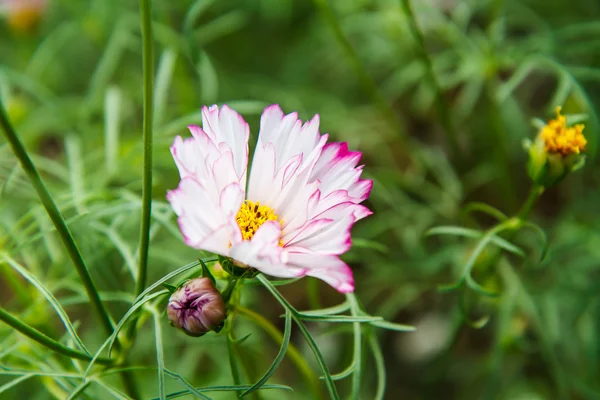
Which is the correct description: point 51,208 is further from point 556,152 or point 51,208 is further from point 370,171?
point 370,171

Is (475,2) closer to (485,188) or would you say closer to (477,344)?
(485,188)

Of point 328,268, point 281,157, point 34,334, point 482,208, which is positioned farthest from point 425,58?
point 34,334

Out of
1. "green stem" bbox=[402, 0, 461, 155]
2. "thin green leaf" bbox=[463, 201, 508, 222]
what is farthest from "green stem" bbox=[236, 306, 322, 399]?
"green stem" bbox=[402, 0, 461, 155]

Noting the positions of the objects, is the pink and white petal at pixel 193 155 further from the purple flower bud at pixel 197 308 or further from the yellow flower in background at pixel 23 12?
the yellow flower in background at pixel 23 12

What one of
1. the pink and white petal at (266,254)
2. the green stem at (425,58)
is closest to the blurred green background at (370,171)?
the green stem at (425,58)

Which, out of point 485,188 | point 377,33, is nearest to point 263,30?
point 377,33
